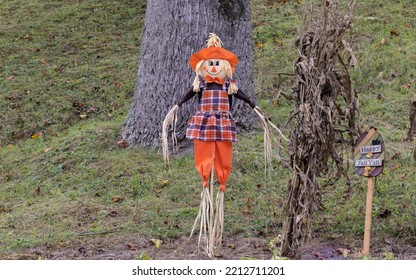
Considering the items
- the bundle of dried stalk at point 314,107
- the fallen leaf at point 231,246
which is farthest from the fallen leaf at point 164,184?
the bundle of dried stalk at point 314,107

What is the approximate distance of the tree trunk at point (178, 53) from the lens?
802 centimetres

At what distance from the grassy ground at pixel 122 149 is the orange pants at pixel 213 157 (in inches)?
21.1

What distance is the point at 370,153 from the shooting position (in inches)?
202

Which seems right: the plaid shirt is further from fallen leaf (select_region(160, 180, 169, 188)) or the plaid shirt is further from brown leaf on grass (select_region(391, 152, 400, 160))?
brown leaf on grass (select_region(391, 152, 400, 160))

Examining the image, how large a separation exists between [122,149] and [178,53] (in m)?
1.24

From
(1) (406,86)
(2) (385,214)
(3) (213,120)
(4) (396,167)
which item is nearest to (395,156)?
(4) (396,167)

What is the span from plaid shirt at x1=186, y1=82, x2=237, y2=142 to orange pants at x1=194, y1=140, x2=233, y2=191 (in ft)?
0.18

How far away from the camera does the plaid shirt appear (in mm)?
5551

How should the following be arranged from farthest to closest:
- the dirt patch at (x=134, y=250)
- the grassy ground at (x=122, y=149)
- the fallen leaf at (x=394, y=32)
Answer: the fallen leaf at (x=394, y=32)
the grassy ground at (x=122, y=149)
the dirt patch at (x=134, y=250)

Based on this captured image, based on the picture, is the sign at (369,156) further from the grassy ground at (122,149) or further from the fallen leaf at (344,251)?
the grassy ground at (122,149)

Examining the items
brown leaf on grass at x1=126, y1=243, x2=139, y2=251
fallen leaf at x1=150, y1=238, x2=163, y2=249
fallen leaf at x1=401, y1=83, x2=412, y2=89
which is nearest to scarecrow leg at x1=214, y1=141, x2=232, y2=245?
fallen leaf at x1=150, y1=238, x2=163, y2=249

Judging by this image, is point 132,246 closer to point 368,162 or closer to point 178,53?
point 368,162
